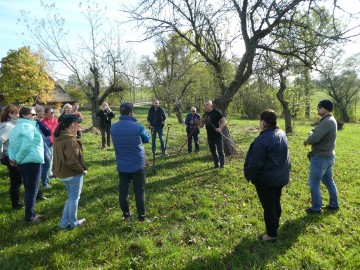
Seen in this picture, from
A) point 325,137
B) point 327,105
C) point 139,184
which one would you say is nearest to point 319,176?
point 325,137

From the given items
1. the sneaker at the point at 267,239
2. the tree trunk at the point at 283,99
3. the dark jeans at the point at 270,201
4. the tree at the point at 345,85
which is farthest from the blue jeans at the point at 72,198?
the tree at the point at 345,85

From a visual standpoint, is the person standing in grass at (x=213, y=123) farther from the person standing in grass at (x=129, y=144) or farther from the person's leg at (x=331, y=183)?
the person standing in grass at (x=129, y=144)

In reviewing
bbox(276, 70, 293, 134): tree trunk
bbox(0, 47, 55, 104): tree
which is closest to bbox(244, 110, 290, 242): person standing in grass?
bbox(276, 70, 293, 134): tree trunk

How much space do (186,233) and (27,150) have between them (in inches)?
131

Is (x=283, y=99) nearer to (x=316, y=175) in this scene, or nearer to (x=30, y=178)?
(x=316, y=175)

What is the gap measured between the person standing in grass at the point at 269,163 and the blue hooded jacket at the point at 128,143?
1.98 metres

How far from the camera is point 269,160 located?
4043mm

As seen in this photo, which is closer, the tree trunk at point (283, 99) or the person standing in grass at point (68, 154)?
the person standing in grass at point (68, 154)

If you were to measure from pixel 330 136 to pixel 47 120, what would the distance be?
24.4 feet

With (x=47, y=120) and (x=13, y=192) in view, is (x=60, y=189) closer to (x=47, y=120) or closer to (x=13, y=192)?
(x=13, y=192)

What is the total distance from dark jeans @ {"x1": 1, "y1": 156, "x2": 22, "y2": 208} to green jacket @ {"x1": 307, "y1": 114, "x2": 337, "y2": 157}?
615 centimetres

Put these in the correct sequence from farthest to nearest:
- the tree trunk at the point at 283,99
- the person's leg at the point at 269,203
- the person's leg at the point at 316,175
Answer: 1. the tree trunk at the point at 283,99
2. the person's leg at the point at 316,175
3. the person's leg at the point at 269,203

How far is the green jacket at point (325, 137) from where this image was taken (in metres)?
5.12

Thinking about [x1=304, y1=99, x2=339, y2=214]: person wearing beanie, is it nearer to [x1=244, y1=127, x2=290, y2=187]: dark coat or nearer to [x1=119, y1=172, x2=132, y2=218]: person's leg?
[x1=244, y1=127, x2=290, y2=187]: dark coat
